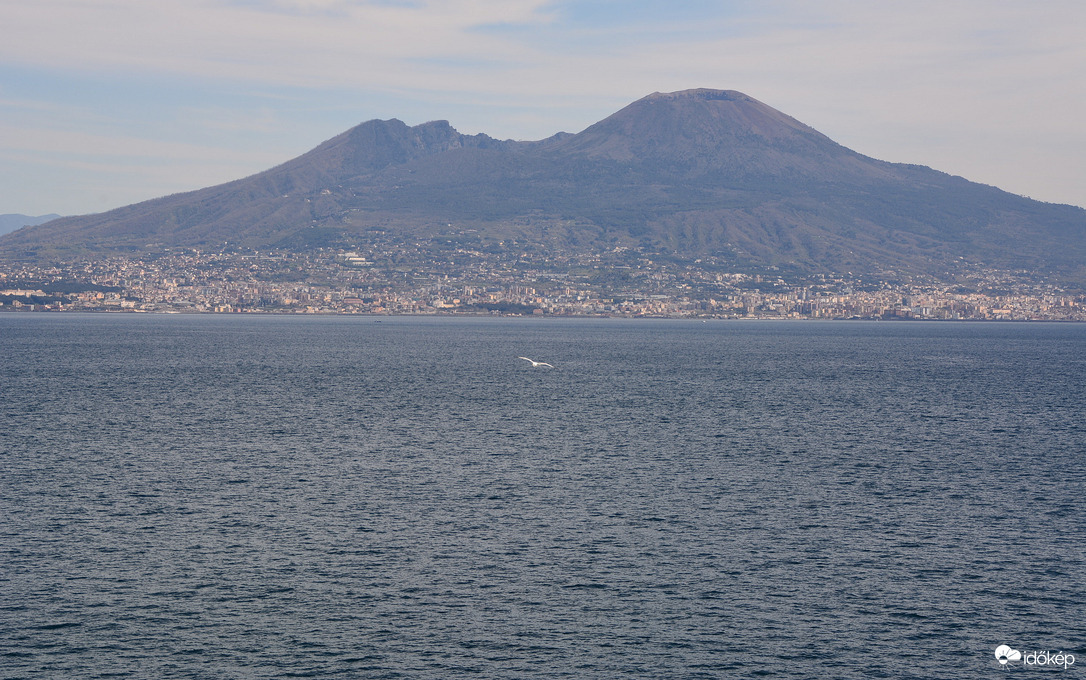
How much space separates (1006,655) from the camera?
33781 millimetres

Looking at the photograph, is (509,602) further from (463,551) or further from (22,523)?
(22,523)

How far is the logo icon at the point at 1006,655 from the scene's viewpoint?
33500 mm

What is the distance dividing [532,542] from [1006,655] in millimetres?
21211

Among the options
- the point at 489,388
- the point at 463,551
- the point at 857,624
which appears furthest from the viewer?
the point at 489,388

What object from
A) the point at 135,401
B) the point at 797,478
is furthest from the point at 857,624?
the point at 135,401

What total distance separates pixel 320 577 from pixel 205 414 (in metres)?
56.9

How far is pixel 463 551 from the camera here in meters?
45.6

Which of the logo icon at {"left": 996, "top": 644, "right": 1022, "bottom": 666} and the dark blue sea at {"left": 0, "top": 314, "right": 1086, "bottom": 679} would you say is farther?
the dark blue sea at {"left": 0, "top": 314, "right": 1086, "bottom": 679}

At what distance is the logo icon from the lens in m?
33.5

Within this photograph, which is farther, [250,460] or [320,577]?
[250,460]

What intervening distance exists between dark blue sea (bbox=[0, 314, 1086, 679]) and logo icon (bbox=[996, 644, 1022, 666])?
1.33 ft

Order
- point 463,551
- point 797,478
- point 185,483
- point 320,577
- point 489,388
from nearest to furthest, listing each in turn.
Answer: point 320,577 → point 463,551 → point 185,483 → point 797,478 → point 489,388

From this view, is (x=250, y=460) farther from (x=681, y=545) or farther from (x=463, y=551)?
(x=681, y=545)

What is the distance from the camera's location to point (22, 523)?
48438 millimetres
